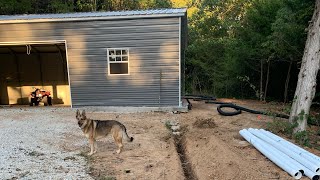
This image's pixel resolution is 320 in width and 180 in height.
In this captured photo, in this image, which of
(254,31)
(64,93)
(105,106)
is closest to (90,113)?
(105,106)

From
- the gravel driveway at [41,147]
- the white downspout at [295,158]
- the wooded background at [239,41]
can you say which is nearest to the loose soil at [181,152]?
the gravel driveway at [41,147]

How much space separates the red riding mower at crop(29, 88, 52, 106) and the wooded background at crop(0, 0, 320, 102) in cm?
937

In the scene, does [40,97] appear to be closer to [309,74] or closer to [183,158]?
[183,158]

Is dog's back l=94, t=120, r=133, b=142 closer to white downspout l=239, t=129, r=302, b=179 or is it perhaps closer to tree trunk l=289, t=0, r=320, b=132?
white downspout l=239, t=129, r=302, b=179

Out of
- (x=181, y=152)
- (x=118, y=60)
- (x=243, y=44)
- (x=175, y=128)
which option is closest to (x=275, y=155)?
(x=181, y=152)

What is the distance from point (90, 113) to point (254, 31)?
32.5ft

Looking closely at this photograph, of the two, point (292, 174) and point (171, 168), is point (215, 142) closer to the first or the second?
point (171, 168)

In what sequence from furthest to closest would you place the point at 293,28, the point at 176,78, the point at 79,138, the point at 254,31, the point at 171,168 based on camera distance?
the point at 254,31, the point at 176,78, the point at 293,28, the point at 79,138, the point at 171,168

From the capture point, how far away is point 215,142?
7.10 m

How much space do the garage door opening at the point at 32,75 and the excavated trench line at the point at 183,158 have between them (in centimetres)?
981

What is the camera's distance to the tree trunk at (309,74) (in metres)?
7.41

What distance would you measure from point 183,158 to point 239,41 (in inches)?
443

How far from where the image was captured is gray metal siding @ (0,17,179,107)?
11586 mm

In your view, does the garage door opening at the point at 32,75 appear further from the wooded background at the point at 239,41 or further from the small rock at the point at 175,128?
the small rock at the point at 175,128
